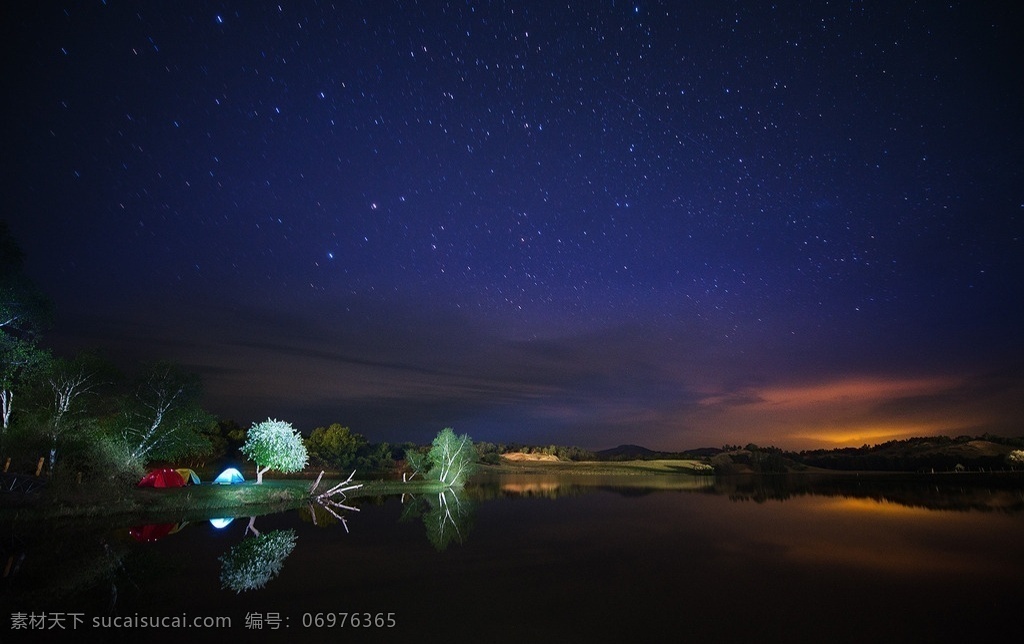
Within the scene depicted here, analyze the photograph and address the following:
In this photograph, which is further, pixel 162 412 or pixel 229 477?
pixel 229 477

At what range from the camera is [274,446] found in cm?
4834

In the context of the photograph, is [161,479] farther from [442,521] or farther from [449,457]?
[449,457]

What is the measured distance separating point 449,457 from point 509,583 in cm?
6484

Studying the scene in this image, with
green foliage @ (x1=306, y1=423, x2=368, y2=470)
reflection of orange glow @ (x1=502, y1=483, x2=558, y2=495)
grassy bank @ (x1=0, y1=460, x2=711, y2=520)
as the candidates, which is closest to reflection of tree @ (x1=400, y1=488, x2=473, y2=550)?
grassy bank @ (x1=0, y1=460, x2=711, y2=520)

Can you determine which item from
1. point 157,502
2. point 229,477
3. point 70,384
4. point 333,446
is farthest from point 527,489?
point 333,446

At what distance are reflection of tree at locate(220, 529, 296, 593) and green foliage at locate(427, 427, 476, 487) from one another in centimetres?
5460

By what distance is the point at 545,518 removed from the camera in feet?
105

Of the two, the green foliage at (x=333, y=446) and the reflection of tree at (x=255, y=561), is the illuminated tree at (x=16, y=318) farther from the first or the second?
the green foliage at (x=333, y=446)

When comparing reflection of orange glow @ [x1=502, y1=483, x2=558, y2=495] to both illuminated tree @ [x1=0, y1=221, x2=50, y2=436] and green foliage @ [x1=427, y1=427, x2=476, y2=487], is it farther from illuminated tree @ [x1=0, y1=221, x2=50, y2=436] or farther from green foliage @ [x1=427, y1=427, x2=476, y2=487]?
illuminated tree @ [x1=0, y1=221, x2=50, y2=436]

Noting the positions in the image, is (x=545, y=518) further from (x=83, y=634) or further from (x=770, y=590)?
(x=83, y=634)

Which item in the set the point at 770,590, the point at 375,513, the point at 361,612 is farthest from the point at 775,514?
the point at 361,612

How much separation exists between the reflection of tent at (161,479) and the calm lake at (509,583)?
713 inches

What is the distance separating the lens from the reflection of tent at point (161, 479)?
125ft

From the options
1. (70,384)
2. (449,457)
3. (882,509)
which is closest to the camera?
(70,384)
